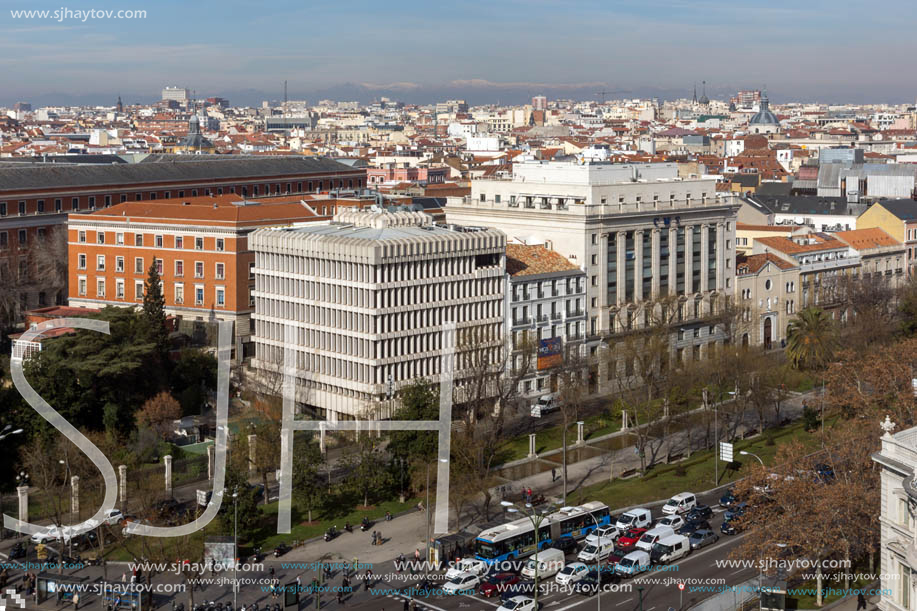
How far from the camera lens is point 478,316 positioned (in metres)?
78.8

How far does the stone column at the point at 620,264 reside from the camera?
88.9 meters

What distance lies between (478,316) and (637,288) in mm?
16263

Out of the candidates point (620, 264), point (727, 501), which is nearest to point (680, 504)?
point (727, 501)

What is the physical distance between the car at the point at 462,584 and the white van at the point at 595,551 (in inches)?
203

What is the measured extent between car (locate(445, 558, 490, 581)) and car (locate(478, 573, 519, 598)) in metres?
0.61

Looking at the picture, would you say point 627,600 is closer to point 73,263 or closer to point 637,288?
point 637,288

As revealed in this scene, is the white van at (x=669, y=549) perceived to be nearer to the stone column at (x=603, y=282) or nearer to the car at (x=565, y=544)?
the car at (x=565, y=544)

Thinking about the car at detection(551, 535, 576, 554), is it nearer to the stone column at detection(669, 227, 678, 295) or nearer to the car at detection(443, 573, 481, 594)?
the car at detection(443, 573, 481, 594)

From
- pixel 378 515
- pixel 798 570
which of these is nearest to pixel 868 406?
pixel 798 570

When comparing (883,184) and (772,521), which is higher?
(883,184)

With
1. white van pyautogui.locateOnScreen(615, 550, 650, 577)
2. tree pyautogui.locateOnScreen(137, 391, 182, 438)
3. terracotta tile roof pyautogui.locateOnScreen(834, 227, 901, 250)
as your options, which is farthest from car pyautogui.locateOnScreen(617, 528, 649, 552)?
terracotta tile roof pyautogui.locateOnScreen(834, 227, 901, 250)

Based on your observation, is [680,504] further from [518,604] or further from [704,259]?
[704,259]

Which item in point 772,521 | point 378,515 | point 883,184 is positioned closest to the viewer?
point 772,521

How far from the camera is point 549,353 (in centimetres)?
8269
